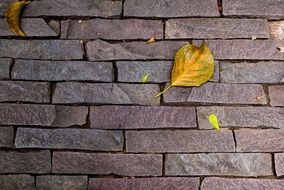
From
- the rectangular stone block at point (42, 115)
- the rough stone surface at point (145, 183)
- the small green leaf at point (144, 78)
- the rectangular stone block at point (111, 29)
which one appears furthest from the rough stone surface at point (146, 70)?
the rough stone surface at point (145, 183)

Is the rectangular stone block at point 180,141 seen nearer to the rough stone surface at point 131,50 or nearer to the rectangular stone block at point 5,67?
the rough stone surface at point 131,50

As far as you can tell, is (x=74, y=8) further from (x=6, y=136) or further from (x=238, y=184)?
(x=238, y=184)

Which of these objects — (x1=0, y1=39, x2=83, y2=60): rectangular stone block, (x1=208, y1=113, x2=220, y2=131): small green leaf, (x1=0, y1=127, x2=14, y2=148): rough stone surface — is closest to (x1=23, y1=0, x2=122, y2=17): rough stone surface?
(x1=0, y1=39, x2=83, y2=60): rectangular stone block

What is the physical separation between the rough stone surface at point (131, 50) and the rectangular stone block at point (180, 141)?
0.37 m

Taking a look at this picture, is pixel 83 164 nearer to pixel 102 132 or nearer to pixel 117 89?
pixel 102 132

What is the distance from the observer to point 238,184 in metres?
1.99

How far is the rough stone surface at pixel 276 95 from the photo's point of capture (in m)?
2.06

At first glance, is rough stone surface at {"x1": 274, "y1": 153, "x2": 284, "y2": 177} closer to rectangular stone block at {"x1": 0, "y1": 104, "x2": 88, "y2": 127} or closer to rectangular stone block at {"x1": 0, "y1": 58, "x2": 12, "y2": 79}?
rectangular stone block at {"x1": 0, "y1": 104, "x2": 88, "y2": 127}

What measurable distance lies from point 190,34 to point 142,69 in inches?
11.9

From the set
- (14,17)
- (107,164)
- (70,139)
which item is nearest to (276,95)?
(107,164)

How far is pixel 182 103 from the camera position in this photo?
206cm

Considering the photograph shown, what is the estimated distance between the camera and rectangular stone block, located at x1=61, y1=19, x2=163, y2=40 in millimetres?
2162

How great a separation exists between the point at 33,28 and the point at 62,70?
0.27 m

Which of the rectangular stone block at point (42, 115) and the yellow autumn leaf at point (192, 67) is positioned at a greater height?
the yellow autumn leaf at point (192, 67)
